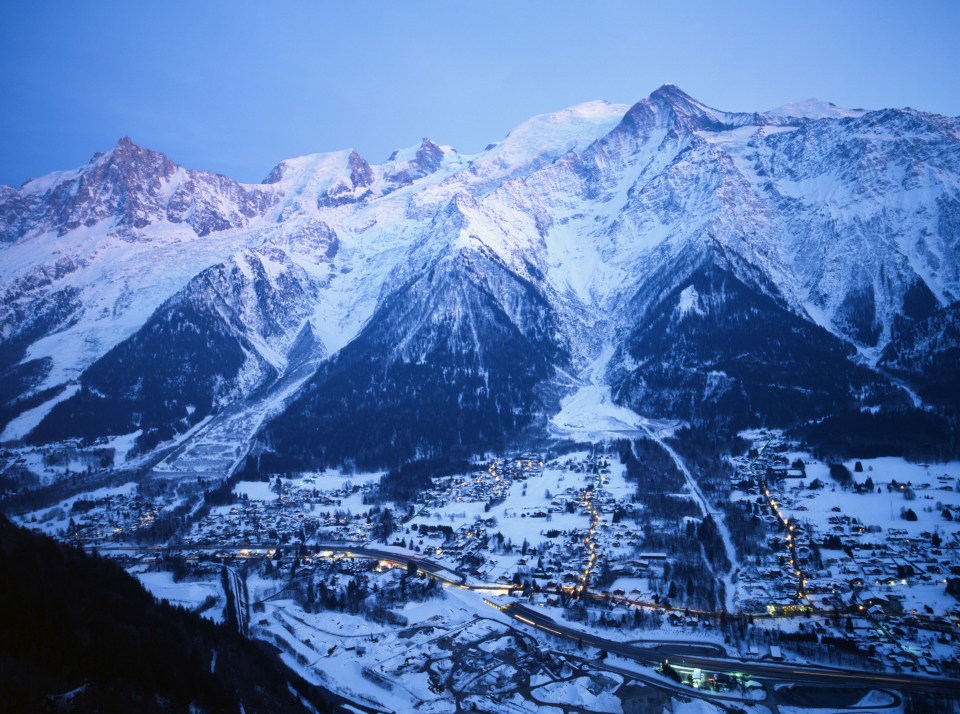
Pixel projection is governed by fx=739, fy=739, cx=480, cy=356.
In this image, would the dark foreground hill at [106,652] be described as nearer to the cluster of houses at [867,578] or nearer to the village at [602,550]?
the village at [602,550]

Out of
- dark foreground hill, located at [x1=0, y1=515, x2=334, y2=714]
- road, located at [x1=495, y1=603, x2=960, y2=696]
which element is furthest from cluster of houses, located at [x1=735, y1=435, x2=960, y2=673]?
dark foreground hill, located at [x1=0, y1=515, x2=334, y2=714]

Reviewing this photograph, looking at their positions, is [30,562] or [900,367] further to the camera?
[900,367]

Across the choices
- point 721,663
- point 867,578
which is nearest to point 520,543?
point 721,663

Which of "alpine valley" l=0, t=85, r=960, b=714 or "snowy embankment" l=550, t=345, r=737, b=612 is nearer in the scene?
"alpine valley" l=0, t=85, r=960, b=714

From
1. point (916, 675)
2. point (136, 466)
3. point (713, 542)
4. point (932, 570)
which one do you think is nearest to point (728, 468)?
point (713, 542)

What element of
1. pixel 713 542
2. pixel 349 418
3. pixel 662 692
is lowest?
pixel 662 692

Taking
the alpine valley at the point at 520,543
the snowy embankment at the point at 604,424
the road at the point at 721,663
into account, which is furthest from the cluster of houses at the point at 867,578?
the snowy embankment at the point at 604,424

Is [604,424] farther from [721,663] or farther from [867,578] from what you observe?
[721,663]

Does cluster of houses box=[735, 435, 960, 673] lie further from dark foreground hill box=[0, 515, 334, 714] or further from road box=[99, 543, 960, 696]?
dark foreground hill box=[0, 515, 334, 714]

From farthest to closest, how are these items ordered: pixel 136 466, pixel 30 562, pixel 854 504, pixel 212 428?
pixel 212 428 < pixel 136 466 < pixel 854 504 < pixel 30 562

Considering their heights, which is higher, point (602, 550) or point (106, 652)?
point (106, 652)

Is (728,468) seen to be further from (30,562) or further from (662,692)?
(30,562)
